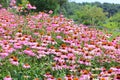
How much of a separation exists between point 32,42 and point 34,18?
2.37 m

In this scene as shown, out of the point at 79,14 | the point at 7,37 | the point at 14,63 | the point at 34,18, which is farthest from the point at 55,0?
the point at 79,14

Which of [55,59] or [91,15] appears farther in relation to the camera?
[91,15]

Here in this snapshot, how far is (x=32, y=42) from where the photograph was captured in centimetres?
Result: 433

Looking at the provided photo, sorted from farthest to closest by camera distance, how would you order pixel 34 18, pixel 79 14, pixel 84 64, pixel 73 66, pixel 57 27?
1. pixel 79 14
2. pixel 34 18
3. pixel 57 27
4. pixel 84 64
5. pixel 73 66

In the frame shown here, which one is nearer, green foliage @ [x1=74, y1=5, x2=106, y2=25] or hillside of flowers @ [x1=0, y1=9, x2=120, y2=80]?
hillside of flowers @ [x1=0, y1=9, x2=120, y2=80]

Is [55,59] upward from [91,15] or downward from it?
upward

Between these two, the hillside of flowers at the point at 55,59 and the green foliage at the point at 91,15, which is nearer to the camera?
the hillside of flowers at the point at 55,59

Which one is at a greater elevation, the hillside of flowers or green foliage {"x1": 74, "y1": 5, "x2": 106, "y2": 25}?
the hillside of flowers

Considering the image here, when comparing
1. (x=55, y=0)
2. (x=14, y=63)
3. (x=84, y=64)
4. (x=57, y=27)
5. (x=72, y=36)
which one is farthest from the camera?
(x=55, y=0)

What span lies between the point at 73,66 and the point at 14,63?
0.69m

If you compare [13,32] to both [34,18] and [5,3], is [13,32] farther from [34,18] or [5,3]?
[5,3]

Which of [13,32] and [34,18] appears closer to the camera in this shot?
[13,32]

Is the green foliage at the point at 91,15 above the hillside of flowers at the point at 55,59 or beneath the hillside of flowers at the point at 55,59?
beneath

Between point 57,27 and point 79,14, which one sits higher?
point 57,27
